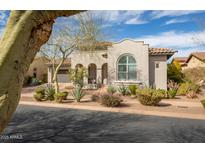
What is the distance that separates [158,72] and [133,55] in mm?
2803

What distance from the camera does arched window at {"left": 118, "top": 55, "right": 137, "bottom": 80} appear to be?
1960cm

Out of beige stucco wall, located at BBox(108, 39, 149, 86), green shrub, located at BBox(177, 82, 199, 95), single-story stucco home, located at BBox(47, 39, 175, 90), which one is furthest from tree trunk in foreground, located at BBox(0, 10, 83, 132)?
green shrub, located at BBox(177, 82, 199, 95)

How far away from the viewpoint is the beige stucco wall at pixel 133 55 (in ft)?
63.3

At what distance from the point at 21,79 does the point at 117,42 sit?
18262 millimetres

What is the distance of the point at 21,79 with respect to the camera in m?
2.47

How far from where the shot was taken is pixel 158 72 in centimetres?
1962

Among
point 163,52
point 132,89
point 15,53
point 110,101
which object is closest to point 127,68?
point 132,89

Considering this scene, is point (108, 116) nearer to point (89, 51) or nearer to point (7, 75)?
point (7, 75)

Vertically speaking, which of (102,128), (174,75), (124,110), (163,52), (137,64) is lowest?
(102,128)

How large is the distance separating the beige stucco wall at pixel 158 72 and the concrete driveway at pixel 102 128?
9.06 m

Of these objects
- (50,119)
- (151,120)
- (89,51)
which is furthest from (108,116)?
(89,51)

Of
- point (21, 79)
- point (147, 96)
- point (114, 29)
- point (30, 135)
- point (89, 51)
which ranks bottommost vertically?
point (30, 135)

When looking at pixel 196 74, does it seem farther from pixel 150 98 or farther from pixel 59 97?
pixel 59 97

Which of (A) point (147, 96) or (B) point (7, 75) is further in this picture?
(A) point (147, 96)
